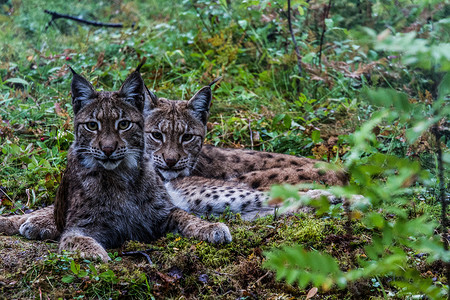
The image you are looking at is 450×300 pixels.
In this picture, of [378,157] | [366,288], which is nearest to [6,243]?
[366,288]

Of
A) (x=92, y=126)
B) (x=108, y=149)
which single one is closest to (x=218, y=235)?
(x=108, y=149)

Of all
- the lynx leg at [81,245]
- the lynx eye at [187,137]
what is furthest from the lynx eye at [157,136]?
the lynx leg at [81,245]

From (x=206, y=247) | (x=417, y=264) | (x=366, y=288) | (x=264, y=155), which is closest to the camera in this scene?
(x=366, y=288)

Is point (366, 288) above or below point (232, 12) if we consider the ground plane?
below

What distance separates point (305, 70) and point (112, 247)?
4.25 meters

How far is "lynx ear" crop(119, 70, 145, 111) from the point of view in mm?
4109

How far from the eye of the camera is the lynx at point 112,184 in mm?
3854

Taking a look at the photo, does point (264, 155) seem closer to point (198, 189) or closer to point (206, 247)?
point (198, 189)

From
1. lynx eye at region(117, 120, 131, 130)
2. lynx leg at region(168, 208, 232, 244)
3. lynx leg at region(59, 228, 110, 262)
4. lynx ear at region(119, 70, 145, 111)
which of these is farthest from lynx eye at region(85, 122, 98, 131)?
lynx leg at region(168, 208, 232, 244)

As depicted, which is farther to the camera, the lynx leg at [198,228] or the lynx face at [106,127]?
the lynx face at [106,127]

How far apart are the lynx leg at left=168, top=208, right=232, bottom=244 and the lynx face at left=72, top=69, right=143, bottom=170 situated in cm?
56

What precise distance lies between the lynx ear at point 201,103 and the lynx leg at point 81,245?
88.0 inches

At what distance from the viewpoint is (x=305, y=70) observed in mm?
7180

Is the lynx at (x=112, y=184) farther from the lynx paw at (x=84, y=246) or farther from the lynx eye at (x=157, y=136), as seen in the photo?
the lynx eye at (x=157, y=136)
